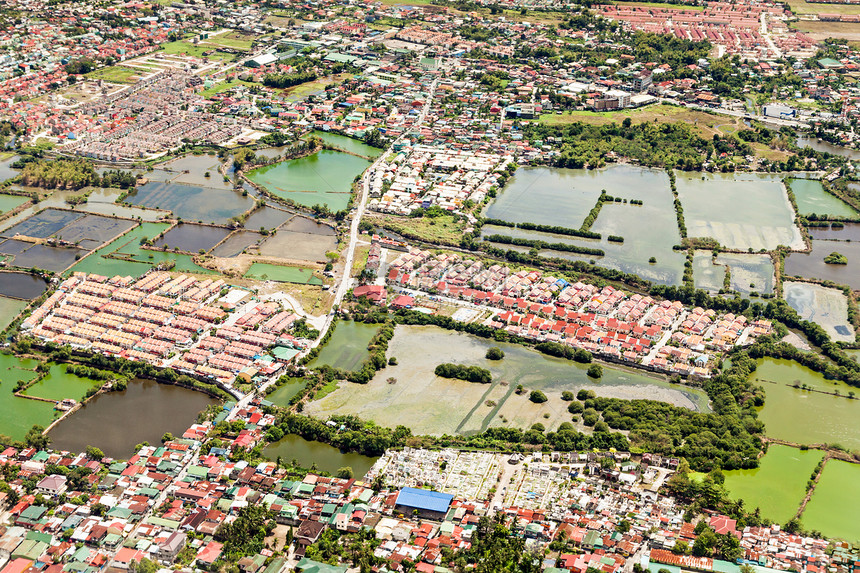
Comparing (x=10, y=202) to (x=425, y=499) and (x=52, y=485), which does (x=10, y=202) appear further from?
(x=425, y=499)

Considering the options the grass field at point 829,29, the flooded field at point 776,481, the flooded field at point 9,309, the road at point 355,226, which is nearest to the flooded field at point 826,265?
the flooded field at point 776,481

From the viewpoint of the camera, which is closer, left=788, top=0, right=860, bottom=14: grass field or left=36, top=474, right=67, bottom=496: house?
left=36, top=474, right=67, bottom=496: house

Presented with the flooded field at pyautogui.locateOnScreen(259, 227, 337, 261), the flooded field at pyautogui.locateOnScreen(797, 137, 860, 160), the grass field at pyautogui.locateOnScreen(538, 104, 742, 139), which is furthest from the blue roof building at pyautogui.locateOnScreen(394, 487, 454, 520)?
the flooded field at pyautogui.locateOnScreen(797, 137, 860, 160)

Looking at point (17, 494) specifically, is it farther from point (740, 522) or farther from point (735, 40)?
point (735, 40)

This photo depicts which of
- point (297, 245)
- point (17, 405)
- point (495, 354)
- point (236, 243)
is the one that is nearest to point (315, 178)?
point (297, 245)

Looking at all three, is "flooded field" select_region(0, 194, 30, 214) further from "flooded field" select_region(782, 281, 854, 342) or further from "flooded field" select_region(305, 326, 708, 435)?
"flooded field" select_region(782, 281, 854, 342)

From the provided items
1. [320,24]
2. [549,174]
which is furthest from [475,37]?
[549,174]
